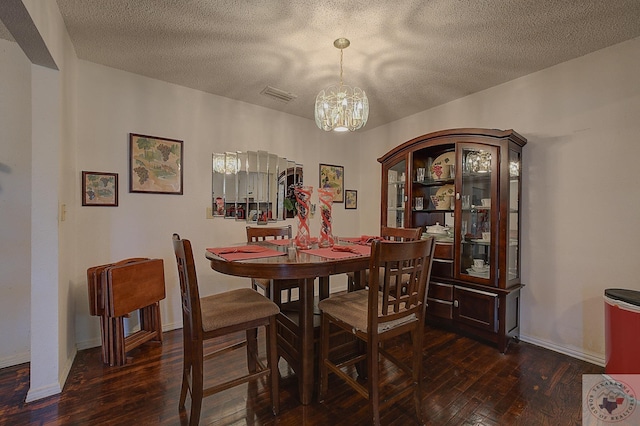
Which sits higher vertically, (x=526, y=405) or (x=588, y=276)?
(x=588, y=276)

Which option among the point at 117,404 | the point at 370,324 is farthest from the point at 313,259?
the point at 117,404

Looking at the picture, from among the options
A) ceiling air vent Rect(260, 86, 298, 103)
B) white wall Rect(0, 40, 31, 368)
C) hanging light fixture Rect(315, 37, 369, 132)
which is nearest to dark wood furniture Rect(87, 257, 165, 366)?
white wall Rect(0, 40, 31, 368)

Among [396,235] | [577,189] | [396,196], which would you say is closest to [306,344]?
[396,235]

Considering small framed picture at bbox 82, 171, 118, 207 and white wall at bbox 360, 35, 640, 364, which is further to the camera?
small framed picture at bbox 82, 171, 118, 207

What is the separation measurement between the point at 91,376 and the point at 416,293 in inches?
90.9

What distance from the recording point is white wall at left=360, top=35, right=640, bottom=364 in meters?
2.09

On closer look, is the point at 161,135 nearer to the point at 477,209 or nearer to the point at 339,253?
the point at 339,253

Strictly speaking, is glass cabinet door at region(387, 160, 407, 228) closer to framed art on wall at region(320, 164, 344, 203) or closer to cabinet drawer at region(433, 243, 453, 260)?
cabinet drawer at region(433, 243, 453, 260)

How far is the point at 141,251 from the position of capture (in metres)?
2.65

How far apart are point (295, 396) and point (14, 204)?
251 cm

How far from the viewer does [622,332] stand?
1731mm

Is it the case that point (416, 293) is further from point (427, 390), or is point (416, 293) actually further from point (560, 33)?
point (560, 33)

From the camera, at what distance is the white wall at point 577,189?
82.4 inches

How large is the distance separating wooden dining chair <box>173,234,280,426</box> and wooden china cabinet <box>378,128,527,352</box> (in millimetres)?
1879
